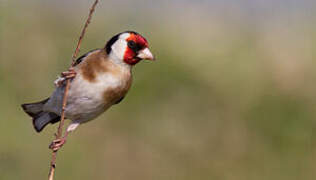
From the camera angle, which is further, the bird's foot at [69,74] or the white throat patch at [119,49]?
the white throat patch at [119,49]

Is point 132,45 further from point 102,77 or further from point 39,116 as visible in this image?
point 39,116

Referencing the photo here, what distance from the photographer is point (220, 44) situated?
6801 mm

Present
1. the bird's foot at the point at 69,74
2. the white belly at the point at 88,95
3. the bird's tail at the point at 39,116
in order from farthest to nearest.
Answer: the bird's tail at the point at 39,116
the white belly at the point at 88,95
the bird's foot at the point at 69,74

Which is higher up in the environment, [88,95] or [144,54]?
[144,54]

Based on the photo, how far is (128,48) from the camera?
3689 millimetres

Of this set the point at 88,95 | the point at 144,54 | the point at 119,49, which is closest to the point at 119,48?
the point at 119,49

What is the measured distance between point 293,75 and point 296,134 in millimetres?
669

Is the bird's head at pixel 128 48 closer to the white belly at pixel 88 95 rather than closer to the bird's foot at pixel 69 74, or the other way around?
the white belly at pixel 88 95

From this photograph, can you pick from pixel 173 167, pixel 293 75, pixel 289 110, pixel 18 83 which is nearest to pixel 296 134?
pixel 289 110

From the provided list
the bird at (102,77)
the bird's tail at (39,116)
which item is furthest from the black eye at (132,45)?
the bird's tail at (39,116)

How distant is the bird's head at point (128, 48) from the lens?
12.0ft

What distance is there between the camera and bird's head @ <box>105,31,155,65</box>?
12.0 ft

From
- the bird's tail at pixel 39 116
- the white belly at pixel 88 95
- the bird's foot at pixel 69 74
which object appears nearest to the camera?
the bird's foot at pixel 69 74

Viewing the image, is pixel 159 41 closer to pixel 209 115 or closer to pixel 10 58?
pixel 209 115
